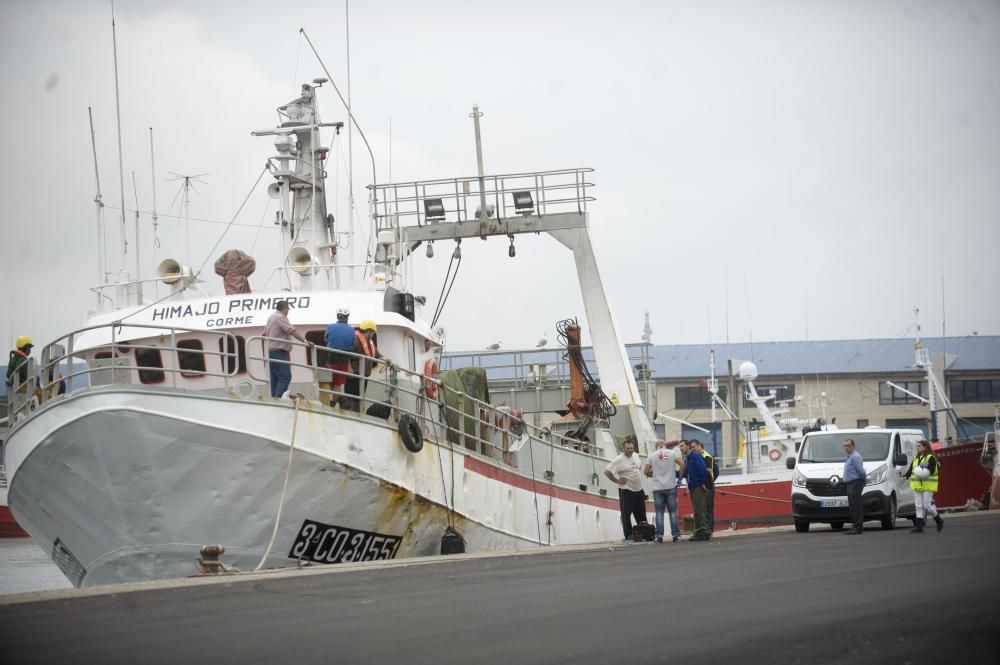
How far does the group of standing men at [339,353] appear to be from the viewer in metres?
15.2

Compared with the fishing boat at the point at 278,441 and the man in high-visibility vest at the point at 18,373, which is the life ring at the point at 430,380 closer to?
the fishing boat at the point at 278,441

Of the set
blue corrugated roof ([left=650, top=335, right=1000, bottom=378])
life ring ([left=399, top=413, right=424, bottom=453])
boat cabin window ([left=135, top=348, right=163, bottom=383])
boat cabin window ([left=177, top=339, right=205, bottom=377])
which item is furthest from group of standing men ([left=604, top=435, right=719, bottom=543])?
blue corrugated roof ([left=650, top=335, right=1000, bottom=378])

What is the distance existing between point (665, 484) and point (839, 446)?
5375mm

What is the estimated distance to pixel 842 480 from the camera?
2123 centimetres

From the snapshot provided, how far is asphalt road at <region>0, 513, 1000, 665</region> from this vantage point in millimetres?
6461

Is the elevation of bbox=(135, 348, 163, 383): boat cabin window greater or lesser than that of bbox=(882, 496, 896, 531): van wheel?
greater

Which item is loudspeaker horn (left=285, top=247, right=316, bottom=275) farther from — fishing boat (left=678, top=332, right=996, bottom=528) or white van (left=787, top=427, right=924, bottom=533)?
fishing boat (left=678, top=332, right=996, bottom=528)

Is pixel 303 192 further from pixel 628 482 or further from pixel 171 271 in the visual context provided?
pixel 628 482

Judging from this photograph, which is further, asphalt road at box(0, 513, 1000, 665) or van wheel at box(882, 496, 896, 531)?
van wheel at box(882, 496, 896, 531)

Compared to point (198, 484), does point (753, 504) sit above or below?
below

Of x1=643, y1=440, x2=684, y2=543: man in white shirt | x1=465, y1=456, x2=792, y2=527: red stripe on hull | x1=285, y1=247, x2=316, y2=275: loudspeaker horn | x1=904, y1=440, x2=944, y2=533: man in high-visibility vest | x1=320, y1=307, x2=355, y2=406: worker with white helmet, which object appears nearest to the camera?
x1=320, y1=307, x2=355, y2=406: worker with white helmet

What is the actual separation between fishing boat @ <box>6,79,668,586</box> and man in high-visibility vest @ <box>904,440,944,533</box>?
579 cm

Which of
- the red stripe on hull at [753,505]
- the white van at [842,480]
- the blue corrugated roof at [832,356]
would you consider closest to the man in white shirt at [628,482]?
the white van at [842,480]

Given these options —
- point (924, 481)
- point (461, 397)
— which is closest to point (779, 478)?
point (924, 481)
